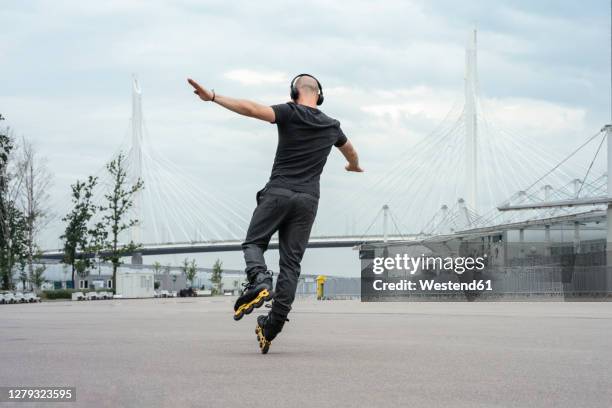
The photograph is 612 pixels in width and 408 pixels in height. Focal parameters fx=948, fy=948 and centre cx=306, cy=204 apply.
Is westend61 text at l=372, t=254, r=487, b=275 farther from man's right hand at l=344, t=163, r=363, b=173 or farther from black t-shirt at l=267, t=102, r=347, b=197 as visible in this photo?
black t-shirt at l=267, t=102, r=347, b=197

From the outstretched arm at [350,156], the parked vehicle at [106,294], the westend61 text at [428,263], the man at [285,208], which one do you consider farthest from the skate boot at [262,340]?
the parked vehicle at [106,294]

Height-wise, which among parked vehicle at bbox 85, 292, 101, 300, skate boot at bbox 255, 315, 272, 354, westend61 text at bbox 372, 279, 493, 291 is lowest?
skate boot at bbox 255, 315, 272, 354

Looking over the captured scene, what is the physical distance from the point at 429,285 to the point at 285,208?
24.0m

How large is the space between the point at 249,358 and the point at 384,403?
1.93 metres

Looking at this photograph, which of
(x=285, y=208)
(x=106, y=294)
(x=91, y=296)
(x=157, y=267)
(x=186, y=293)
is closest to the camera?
(x=285, y=208)

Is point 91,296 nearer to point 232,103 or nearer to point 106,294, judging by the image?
point 106,294

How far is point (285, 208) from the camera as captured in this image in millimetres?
5758

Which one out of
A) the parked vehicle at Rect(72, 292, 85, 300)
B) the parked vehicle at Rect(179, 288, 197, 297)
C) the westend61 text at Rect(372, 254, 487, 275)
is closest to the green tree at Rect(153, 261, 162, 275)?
the parked vehicle at Rect(179, 288, 197, 297)

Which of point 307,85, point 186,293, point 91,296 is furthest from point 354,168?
point 186,293

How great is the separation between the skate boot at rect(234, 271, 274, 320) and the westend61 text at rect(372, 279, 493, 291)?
23.2 meters

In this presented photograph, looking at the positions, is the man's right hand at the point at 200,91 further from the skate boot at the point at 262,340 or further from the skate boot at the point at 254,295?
the skate boot at the point at 262,340

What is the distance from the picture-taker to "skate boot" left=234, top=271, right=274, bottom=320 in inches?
220

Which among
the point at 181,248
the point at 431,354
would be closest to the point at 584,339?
the point at 431,354

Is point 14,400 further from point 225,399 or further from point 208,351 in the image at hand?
point 208,351
